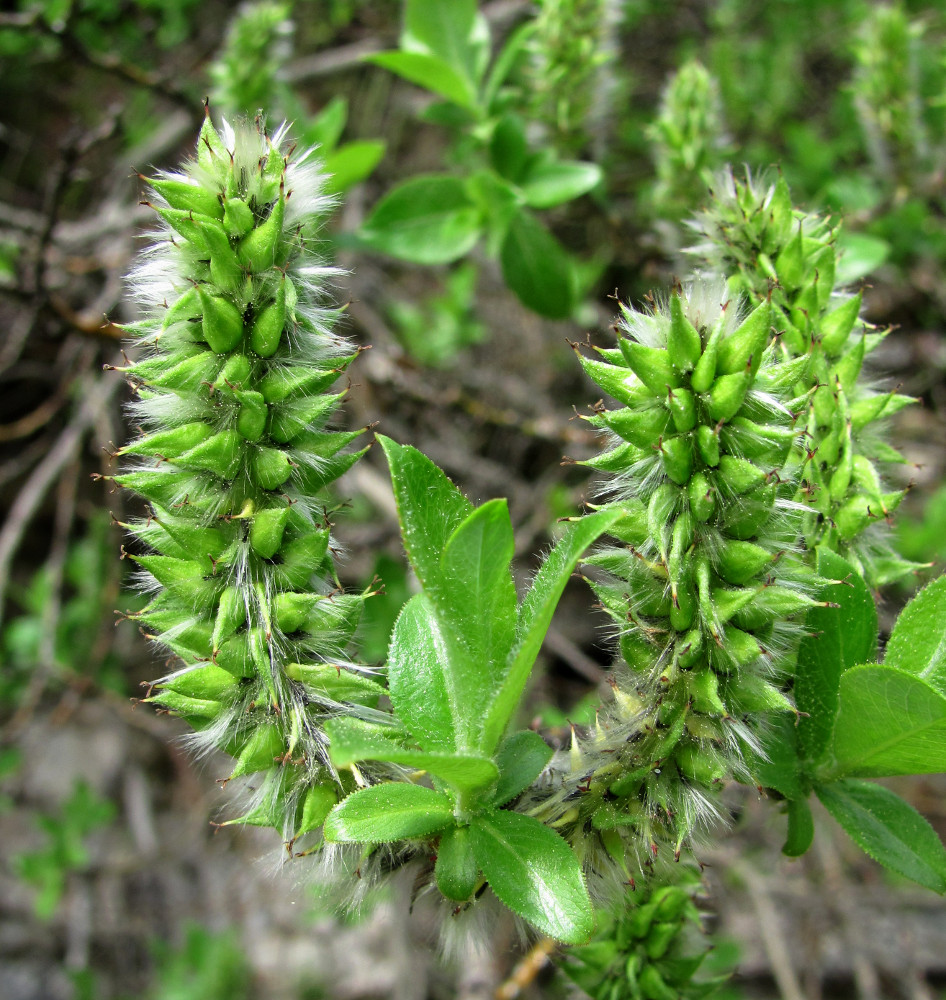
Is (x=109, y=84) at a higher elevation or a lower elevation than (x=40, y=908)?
higher

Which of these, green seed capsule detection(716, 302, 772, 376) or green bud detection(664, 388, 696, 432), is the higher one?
green seed capsule detection(716, 302, 772, 376)

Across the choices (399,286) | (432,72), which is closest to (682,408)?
(432,72)

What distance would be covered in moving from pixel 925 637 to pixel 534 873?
0.70 m

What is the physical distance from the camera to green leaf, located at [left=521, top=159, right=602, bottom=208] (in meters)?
2.47

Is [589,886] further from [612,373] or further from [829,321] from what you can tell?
[829,321]

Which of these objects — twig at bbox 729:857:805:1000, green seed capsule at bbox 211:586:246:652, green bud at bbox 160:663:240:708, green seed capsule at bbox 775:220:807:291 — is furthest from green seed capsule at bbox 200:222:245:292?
twig at bbox 729:857:805:1000

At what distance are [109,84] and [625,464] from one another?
5.03 meters

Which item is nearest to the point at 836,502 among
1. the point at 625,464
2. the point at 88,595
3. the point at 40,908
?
the point at 625,464

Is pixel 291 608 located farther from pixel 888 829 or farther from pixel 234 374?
pixel 888 829

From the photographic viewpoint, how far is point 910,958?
3463 mm

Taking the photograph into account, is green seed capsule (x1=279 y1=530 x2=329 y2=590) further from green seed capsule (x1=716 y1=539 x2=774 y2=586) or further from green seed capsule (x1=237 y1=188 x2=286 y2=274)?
green seed capsule (x1=716 y1=539 x2=774 y2=586)

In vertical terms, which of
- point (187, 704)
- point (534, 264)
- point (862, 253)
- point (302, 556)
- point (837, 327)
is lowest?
point (187, 704)

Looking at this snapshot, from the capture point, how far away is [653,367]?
1037mm

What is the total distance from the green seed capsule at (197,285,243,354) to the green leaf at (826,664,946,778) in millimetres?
1006
